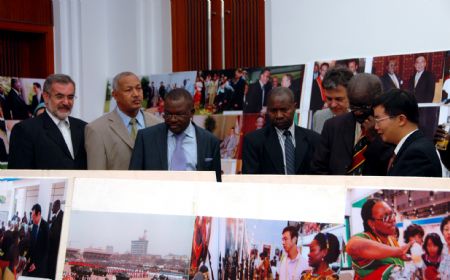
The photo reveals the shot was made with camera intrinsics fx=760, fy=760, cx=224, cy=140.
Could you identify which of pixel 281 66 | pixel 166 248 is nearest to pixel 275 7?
pixel 281 66

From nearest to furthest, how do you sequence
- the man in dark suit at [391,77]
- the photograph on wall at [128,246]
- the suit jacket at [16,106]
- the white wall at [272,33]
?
1. the photograph on wall at [128,246]
2. the man in dark suit at [391,77]
3. the white wall at [272,33]
4. the suit jacket at [16,106]

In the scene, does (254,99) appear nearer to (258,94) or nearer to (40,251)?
(258,94)

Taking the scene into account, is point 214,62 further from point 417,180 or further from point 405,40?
point 417,180

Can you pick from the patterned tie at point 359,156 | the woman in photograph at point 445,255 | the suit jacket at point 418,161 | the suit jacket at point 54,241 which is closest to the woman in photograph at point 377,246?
the woman in photograph at point 445,255

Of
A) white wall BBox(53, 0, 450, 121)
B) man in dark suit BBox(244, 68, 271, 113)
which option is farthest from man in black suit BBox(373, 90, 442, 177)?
man in dark suit BBox(244, 68, 271, 113)

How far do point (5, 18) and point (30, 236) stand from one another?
571 centimetres

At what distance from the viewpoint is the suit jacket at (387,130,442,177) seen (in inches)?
124

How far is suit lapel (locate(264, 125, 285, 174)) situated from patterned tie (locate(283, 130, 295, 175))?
0.11ft

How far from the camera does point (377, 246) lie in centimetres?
234

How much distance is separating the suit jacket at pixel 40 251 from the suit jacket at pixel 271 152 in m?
1.89

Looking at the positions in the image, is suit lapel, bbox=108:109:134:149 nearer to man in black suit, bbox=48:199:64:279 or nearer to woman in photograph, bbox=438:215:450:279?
man in black suit, bbox=48:199:64:279

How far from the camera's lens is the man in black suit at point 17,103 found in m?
7.99

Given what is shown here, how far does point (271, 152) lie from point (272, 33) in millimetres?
2765

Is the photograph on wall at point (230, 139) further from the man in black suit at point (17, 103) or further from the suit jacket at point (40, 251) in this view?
the suit jacket at point (40, 251)
